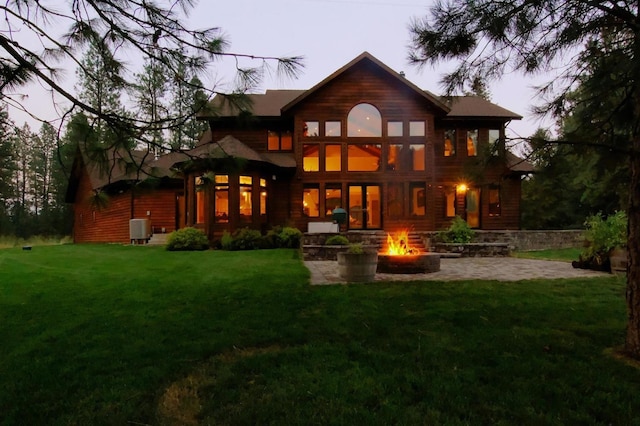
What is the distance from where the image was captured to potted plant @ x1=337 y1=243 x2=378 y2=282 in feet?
22.9

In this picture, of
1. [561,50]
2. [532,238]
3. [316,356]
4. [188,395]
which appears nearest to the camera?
[188,395]

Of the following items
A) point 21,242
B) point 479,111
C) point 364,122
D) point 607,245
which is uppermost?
point 479,111

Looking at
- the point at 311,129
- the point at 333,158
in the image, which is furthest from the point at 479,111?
the point at 311,129

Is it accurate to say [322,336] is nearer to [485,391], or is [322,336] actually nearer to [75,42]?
[485,391]

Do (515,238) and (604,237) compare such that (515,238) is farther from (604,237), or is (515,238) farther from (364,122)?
(364,122)

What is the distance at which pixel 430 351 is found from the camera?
3.39 metres

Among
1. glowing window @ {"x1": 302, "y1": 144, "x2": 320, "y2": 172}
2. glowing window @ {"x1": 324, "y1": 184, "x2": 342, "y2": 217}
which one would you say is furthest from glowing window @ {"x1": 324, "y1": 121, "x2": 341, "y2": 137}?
glowing window @ {"x1": 324, "y1": 184, "x2": 342, "y2": 217}

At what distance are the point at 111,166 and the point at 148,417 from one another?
7.40ft

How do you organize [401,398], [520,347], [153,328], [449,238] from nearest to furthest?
[401,398] < [520,347] < [153,328] < [449,238]

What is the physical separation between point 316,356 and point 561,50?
3.78 m

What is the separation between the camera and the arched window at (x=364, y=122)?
657 inches

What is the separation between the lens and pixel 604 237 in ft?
27.4

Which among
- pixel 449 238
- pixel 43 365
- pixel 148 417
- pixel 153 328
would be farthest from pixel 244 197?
pixel 148 417

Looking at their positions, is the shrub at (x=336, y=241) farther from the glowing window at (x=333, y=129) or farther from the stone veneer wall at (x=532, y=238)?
the glowing window at (x=333, y=129)
